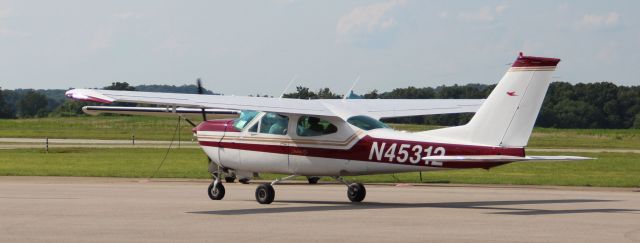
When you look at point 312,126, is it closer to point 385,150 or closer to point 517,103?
point 385,150

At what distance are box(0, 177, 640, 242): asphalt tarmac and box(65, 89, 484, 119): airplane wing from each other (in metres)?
1.73

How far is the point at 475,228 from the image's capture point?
609 inches

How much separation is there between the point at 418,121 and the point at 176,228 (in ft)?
305

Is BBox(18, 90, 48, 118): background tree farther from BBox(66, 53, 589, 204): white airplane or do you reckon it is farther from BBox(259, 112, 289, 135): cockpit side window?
BBox(259, 112, 289, 135): cockpit side window

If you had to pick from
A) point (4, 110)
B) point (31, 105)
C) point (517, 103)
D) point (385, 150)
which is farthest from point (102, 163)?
point (31, 105)

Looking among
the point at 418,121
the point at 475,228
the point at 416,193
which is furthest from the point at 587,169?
the point at 418,121

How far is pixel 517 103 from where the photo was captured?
17.6m

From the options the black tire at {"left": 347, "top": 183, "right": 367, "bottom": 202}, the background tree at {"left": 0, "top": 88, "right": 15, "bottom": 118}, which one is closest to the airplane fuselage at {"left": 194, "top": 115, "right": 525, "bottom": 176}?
the black tire at {"left": 347, "top": 183, "right": 367, "bottom": 202}

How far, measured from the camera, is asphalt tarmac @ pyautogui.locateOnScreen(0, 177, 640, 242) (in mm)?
14477

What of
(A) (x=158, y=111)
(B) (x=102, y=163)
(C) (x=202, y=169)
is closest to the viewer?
(A) (x=158, y=111)

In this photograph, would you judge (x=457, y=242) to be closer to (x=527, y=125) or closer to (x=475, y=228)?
(x=475, y=228)

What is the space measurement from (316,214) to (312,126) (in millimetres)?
2288

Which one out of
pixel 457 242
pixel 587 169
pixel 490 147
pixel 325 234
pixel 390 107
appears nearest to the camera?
pixel 457 242

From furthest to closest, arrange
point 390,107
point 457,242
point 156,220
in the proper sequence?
point 390,107 < point 156,220 < point 457,242
